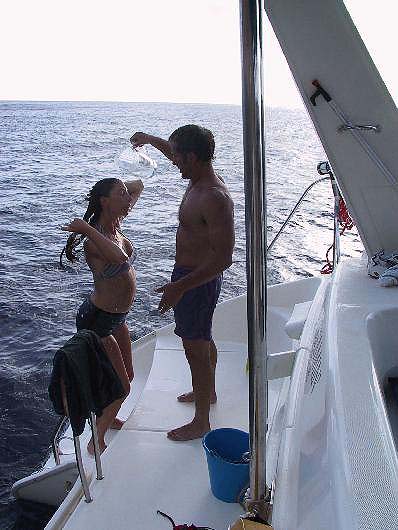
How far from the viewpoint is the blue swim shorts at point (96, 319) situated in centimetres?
284

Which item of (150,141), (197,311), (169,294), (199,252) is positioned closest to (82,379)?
(169,294)

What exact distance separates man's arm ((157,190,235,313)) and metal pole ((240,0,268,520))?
125cm

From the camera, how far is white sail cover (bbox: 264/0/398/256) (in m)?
2.56

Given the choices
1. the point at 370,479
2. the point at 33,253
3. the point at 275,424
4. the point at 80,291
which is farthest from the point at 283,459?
the point at 33,253

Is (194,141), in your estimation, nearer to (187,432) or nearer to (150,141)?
(150,141)

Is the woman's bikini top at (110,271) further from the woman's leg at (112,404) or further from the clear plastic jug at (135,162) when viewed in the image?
the clear plastic jug at (135,162)

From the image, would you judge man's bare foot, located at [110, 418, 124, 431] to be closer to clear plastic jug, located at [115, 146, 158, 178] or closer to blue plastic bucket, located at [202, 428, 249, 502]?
blue plastic bucket, located at [202, 428, 249, 502]

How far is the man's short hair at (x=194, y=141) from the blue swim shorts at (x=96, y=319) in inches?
39.1

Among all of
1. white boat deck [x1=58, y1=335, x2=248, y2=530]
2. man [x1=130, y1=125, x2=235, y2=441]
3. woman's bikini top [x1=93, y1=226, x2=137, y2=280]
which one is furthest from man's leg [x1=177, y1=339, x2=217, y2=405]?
woman's bikini top [x1=93, y1=226, x2=137, y2=280]

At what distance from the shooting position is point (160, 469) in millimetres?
2424

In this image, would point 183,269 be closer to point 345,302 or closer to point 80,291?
point 345,302

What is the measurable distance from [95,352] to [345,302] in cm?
106

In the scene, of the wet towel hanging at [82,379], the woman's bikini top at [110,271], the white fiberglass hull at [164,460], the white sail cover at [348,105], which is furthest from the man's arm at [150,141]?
the wet towel hanging at [82,379]

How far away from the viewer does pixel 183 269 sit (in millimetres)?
2768
